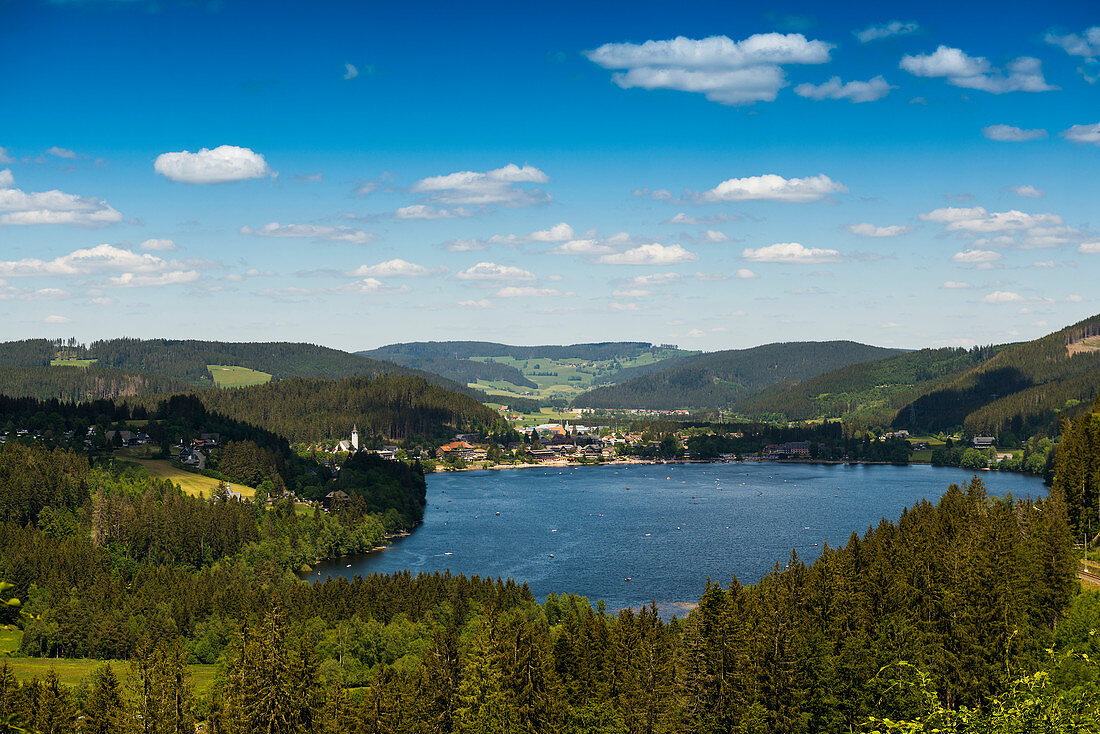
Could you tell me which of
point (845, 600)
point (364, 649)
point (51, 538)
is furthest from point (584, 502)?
→ point (845, 600)

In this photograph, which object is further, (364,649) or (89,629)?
(89,629)

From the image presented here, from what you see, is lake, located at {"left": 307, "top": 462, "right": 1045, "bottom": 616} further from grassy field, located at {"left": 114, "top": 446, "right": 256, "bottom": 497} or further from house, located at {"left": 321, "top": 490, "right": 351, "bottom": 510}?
grassy field, located at {"left": 114, "top": 446, "right": 256, "bottom": 497}

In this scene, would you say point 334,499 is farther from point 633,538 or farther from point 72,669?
point 72,669

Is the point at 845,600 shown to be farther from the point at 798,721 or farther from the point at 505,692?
the point at 505,692

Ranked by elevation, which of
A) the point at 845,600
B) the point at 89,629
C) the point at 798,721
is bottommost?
the point at 89,629

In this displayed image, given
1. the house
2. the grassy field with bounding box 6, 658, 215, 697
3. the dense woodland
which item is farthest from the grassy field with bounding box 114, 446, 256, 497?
the dense woodland

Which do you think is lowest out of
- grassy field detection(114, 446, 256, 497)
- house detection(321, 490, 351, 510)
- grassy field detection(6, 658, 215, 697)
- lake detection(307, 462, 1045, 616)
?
grassy field detection(6, 658, 215, 697)
